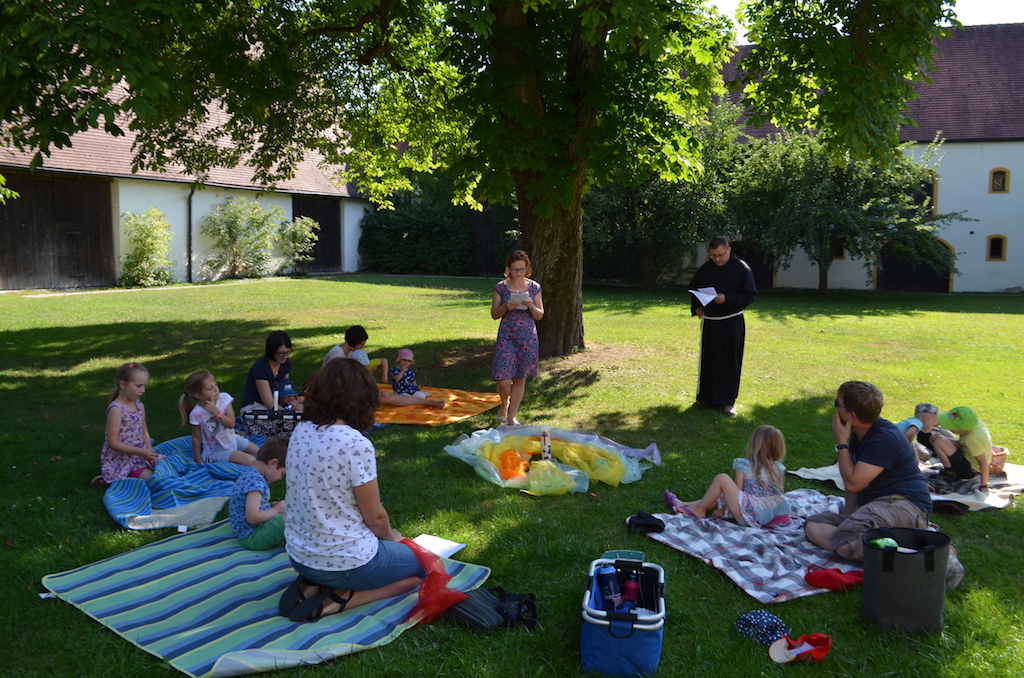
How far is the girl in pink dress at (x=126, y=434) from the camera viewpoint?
5.93m

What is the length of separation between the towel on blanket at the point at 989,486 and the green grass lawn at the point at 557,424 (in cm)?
14

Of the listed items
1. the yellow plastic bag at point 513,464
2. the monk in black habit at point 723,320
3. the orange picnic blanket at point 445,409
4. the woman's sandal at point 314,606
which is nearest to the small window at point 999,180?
the monk in black habit at point 723,320

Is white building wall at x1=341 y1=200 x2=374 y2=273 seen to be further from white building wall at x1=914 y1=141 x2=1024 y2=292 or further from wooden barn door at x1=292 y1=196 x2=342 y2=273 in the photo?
white building wall at x1=914 y1=141 x2=1024 y2=292

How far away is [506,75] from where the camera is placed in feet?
33.2

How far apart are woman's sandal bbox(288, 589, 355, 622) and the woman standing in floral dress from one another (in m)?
4.17

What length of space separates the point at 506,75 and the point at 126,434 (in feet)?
21.7

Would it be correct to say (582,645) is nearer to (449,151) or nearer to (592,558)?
(592,558)

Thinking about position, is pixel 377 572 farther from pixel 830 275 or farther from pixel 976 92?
pixel 976 92

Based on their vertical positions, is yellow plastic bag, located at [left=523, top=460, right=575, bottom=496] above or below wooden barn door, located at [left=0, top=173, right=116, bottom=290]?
below

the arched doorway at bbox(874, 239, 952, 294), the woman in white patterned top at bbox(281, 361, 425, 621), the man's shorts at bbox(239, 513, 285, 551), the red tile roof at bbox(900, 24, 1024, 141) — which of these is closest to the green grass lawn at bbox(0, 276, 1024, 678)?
the woman in white patterned top at bbox(281, 361, 425, 621)

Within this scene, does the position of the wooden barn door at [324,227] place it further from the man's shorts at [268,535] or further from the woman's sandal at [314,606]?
the woman's sandal at [314,606]

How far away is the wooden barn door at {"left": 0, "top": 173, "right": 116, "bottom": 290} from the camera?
2288cm

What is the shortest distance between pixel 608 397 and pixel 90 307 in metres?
15.0

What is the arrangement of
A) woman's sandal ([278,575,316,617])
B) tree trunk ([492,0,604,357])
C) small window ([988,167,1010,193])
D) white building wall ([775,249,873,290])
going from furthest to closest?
1. white building wall ([775,249,873,290])
2. small window ([988,167,1010,193])
3. tree trunk ([492,0,604,357])
4. woman's sandal ([278,575,316,617])
